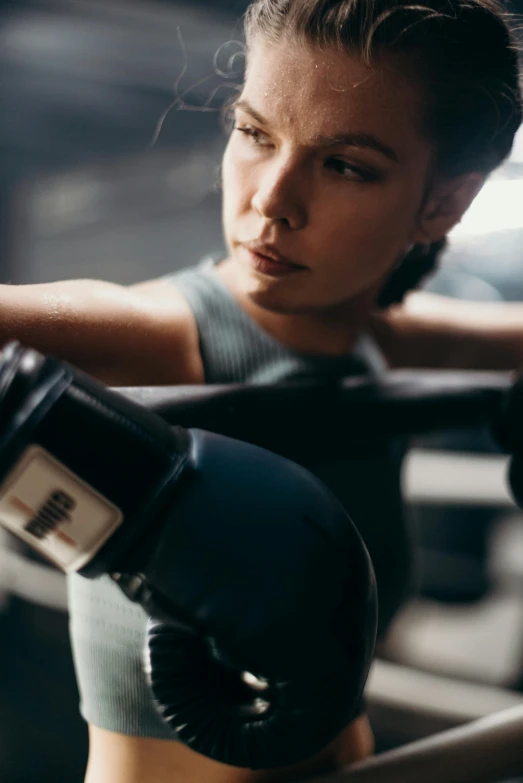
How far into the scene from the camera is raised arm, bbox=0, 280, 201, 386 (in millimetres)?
354

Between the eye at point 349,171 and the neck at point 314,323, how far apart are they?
0.11m

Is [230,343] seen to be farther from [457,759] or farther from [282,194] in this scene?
[457,759]

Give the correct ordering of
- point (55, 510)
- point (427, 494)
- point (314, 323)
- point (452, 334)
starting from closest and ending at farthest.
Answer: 1. point (55, 510)
2. point (314, 323)
3. point (452, 334)
4. point (427, 494)

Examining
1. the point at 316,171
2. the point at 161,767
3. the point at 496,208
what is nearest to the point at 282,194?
the point at 316,171

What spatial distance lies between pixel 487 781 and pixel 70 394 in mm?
429

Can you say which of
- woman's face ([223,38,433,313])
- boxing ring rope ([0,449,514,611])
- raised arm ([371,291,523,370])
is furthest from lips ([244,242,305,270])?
boxing ring rope ([0,449,514,611])

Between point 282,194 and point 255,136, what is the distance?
0.05 m

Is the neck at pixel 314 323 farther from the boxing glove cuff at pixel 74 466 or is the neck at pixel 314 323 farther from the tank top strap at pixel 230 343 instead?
the boxing glove cuff at pixel 74 466

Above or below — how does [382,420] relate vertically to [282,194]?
below

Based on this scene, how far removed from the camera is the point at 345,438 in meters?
0.50

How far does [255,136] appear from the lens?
41 centimetres

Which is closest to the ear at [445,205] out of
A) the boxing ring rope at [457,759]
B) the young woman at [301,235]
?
the young woman at [301,235]

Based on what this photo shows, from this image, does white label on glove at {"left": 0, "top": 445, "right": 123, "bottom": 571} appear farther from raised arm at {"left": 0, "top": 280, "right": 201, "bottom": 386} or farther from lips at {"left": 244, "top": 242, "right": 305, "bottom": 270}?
lips at {"left": 244, "top": 242, "right": 305, "bottom": 270}

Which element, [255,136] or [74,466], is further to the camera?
[255,136]
